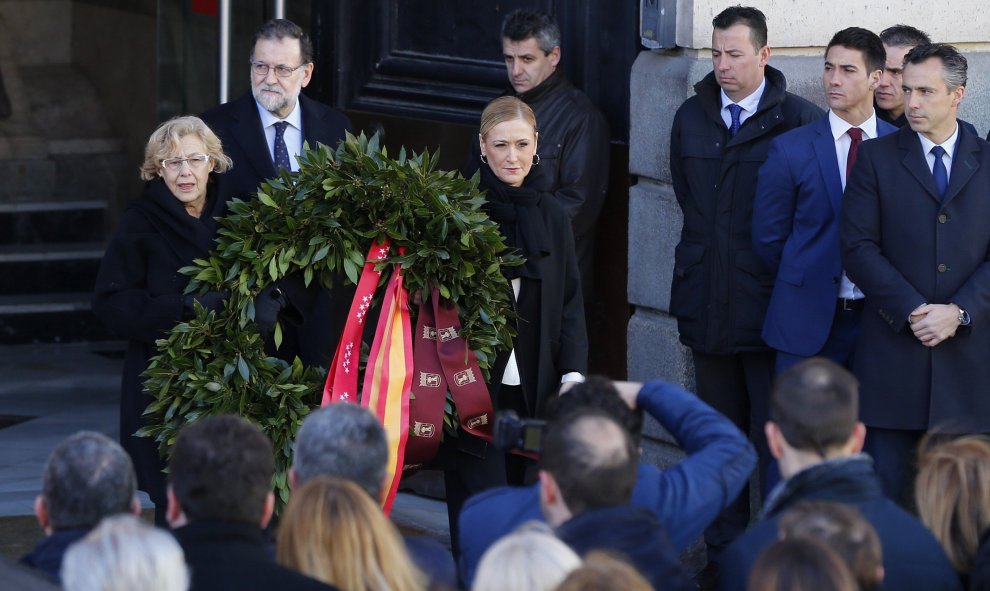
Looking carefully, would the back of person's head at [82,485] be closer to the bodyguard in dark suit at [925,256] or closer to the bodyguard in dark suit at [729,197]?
the bodyguard in dark suit at [925,256]

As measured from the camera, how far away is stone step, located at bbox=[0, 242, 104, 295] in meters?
11.2

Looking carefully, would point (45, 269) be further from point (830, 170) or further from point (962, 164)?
point (962, 164)

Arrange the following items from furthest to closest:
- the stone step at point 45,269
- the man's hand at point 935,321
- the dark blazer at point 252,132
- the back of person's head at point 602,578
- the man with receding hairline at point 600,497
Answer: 1. the stone step at point 45,269
2. the dark blazer at point 252,132
3. the man's hand at point 935,321
4. the man with receding hairline at point 600,497
5. the back of person's head at point 602,578

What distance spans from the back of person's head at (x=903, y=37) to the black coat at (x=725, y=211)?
1.39 feet

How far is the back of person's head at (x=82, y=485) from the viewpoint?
3.53 meters

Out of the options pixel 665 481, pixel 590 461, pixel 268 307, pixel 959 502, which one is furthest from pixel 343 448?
pixel 268 307

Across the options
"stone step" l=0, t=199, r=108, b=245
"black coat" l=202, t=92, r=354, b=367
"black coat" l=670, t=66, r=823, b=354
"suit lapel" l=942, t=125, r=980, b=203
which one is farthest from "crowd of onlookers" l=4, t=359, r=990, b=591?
"stone step" l=0, t=199, r=108, b=245

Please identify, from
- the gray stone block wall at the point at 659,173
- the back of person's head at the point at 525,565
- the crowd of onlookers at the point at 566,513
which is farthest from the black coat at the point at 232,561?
the gray stone block wall at the point at 659,173

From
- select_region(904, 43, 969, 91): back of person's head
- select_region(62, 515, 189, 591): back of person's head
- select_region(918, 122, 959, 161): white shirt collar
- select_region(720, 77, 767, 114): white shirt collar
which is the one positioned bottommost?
select_region(62, 515, 189, 591): back of person's head

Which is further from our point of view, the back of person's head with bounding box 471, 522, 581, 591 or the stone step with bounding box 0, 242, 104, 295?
the stone step with bounding box 0, 242, 104, 295

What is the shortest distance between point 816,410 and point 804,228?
235 cm

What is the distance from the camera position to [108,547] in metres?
2.96

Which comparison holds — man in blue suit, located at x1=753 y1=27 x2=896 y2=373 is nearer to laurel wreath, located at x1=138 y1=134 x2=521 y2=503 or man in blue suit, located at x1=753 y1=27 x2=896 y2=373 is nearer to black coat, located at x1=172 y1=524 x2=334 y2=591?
laurel wreath, located at x1=138 y1=134 x2=521 y2=503

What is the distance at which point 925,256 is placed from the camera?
561cm
